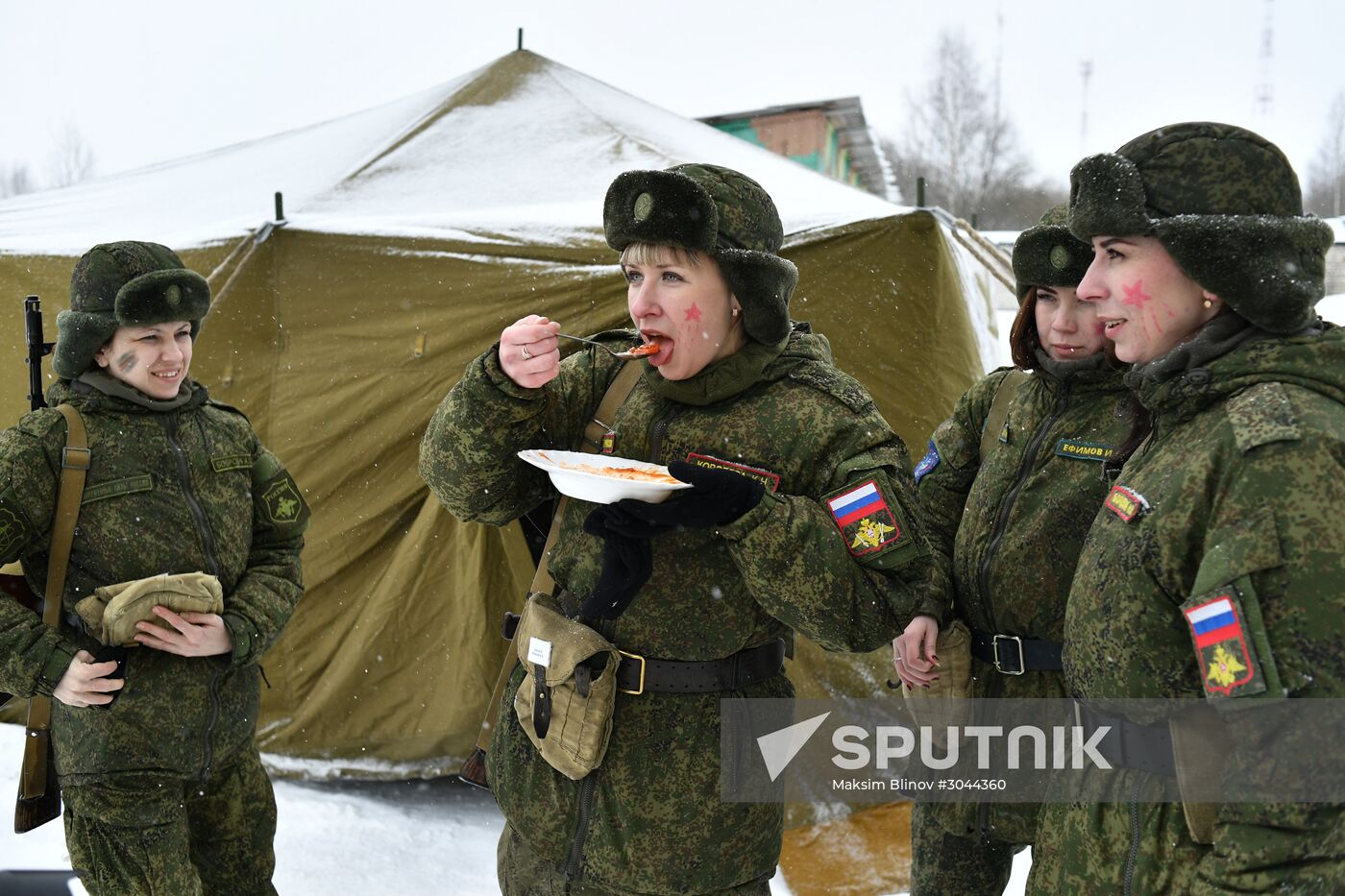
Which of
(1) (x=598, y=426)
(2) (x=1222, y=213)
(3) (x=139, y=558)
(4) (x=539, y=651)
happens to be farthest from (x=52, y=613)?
(2) (x=1222, y=213)

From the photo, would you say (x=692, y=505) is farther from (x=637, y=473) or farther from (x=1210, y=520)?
(x=1210, y=520)

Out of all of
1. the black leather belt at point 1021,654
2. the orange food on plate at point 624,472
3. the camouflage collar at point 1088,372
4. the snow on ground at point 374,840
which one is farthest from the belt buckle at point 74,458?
the camouflage collar at point 1088,372

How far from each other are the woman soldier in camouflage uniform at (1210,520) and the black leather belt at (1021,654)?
56 centimetres

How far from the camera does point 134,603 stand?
231 centimetres

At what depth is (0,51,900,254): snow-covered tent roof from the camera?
13.5ft

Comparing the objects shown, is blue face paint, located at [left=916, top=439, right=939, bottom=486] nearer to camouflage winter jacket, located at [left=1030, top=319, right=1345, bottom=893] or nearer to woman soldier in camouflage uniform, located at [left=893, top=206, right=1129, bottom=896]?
woman soldier in camouflage uniform, located at [left=893, top=206, right=1129, bottom=896]

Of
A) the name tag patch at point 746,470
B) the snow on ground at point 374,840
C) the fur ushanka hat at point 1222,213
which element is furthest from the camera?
the snow on ground at point 374,840

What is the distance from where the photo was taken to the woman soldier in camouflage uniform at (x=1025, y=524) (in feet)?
7.32

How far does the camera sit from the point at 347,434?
4.09 metres

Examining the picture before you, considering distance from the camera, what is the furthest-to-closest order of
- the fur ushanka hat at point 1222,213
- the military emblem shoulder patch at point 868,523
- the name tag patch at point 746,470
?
the name tag patch at point 746,470
the military emblem shoulder patch at point 868,523
the fur ushanka hat at point 1222,213

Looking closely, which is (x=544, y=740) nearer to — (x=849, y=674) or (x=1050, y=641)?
(x=1050, y=641)

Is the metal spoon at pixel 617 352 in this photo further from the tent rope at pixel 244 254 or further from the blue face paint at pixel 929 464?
the tent rope at pixel 244 254

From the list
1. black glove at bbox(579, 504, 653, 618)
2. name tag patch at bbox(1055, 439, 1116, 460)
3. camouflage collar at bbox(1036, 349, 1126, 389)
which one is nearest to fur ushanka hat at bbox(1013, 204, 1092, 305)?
camouflage collar at bbox(1036, 349, 1126, 389)

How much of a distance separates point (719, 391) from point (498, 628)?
2.31 meters
